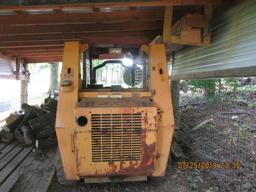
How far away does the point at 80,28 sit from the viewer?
15.2 ft

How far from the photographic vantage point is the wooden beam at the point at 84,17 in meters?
3.96

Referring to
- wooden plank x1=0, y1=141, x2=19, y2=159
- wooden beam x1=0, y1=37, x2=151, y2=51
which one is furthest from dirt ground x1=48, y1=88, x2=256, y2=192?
wooden beam x1=0, y1=37, x2=151, y2=51

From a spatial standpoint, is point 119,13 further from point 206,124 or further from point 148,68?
point 206,124

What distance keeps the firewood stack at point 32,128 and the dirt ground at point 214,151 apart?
1.87 metres

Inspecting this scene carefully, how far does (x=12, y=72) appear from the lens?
7.88m

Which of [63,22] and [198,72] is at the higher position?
[63,22]

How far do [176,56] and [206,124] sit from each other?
5.10ft

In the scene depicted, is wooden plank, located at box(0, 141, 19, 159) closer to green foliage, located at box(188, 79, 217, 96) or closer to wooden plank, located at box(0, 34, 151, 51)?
wooden plank, located at box(0, 34, 151, 51)

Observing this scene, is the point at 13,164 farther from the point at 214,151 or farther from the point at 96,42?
the point at 214,151

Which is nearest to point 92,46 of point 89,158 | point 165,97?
point 165,97

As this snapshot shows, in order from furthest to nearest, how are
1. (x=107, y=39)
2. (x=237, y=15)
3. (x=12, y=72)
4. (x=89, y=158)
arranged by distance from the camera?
(x=12, y=72)
(x=107, y=39)
(x=89, y=158)
(x=237, y=15)
